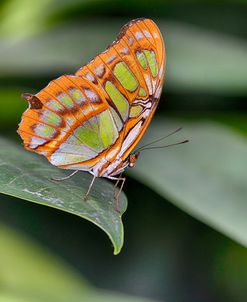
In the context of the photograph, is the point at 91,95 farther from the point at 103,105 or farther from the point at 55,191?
the point at 55,191

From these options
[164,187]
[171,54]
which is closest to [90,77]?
[164,187]

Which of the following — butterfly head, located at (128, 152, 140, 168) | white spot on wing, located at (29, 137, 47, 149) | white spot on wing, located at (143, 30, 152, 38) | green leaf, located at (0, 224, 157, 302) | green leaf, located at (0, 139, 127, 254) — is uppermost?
white spot on wing, located at (143, 30, 152, 38)

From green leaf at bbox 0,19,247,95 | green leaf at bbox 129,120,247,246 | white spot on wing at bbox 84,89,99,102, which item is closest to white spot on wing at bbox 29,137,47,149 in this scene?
white spot on wing at bbox 84,89,99,102

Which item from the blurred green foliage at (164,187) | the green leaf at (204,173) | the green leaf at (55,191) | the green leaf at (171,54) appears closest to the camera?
the green leaf at (55,191)

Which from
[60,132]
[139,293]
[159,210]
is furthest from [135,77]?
[139,293]

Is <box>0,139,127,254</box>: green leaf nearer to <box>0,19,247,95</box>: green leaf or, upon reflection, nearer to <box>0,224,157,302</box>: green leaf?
<box>0,224,157,302</box>: green leaf

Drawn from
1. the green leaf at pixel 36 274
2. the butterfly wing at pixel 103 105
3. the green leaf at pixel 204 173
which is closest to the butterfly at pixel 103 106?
the butterfly wing at pixel 103 105

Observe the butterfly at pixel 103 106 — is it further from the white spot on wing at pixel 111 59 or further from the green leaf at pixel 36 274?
the green leaf at pixel 36 274
